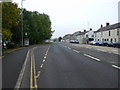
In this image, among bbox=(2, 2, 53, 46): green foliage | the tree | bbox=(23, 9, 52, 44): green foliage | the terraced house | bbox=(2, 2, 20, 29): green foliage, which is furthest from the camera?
the terraced house

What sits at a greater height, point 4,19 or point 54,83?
point 4,19

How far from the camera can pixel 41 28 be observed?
3711 inches

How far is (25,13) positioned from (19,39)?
15.3 metres

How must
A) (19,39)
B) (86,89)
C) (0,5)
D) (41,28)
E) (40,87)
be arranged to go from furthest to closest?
1. (41,28)
2. (19,39)
3. (0,5)
4. (40,87)
5. (86,89)

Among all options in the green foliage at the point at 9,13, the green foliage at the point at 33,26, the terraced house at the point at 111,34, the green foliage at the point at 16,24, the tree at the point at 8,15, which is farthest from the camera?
the terraced house at the point at 111,34

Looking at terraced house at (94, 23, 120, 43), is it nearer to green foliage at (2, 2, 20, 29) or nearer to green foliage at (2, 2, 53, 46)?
green foliage at (2, 2, 53, 46)

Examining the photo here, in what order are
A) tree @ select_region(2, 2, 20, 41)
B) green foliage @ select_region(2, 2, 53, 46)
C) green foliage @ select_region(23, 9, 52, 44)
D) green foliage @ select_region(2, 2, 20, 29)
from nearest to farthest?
1. tree @ select_region(2, 2, 20, 41)
2. green foliage @ select_region(2, 2, 20, 29)
3. green foliage @ select_region(2, 2, 53, 46)
4. green foliage @ select_region(23, 9, 52, 44)

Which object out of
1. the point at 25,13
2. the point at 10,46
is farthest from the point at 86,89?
the point at 25,13

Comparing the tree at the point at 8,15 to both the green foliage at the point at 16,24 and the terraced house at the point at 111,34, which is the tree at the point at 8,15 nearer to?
the green foliage at the point at 16,24

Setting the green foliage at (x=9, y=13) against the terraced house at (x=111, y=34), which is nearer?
the green foliage at (x=9, y=13)

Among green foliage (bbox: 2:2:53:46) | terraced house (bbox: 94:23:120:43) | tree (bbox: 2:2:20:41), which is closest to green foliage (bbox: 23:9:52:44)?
green foliage (bbox: 2:2:53:46)

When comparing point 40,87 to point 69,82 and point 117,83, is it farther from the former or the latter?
point 117,83

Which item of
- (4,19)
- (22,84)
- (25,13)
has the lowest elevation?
(22,84)

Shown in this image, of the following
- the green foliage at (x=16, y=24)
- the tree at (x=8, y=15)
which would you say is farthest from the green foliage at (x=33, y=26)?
the tree at (x=8, y=15)
